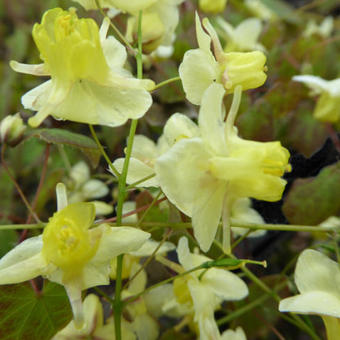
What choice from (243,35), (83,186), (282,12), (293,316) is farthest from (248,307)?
(282,12)

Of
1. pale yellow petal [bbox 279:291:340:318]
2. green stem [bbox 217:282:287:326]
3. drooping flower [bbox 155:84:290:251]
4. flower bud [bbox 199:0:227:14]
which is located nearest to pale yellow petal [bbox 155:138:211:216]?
drooping flower [bbox 155:84:290:251]

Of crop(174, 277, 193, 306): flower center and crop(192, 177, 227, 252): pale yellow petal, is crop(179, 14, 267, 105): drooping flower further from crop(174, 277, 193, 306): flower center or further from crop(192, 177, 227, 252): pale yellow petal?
crop(174, 277, 193, 306): flower center

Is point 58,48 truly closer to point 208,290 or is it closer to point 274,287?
point 208,290

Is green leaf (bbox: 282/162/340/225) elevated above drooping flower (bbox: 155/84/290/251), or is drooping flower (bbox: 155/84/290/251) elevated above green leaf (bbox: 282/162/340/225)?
drooping flower (bbox: 155/84/290/251)

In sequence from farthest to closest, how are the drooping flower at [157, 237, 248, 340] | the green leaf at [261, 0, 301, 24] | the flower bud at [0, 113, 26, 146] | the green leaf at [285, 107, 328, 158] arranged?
the green leaf at [261, 0, 301, 24] < the green leaf at [285, 107, 328, 158] < the flower bud at [0, 113, 26, 146] < the drooping flower at [157, 237, 248, 340]

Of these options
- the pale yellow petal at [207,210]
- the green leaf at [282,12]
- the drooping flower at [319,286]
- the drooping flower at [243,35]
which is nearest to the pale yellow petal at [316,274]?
the drooping flower at [319,286]

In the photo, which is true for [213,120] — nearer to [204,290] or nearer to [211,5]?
[204,290]

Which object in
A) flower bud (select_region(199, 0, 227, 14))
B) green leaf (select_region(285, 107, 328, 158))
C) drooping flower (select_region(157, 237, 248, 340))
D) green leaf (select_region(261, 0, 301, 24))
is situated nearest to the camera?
drooping flower (select_region(157, 237, 248, 340))
